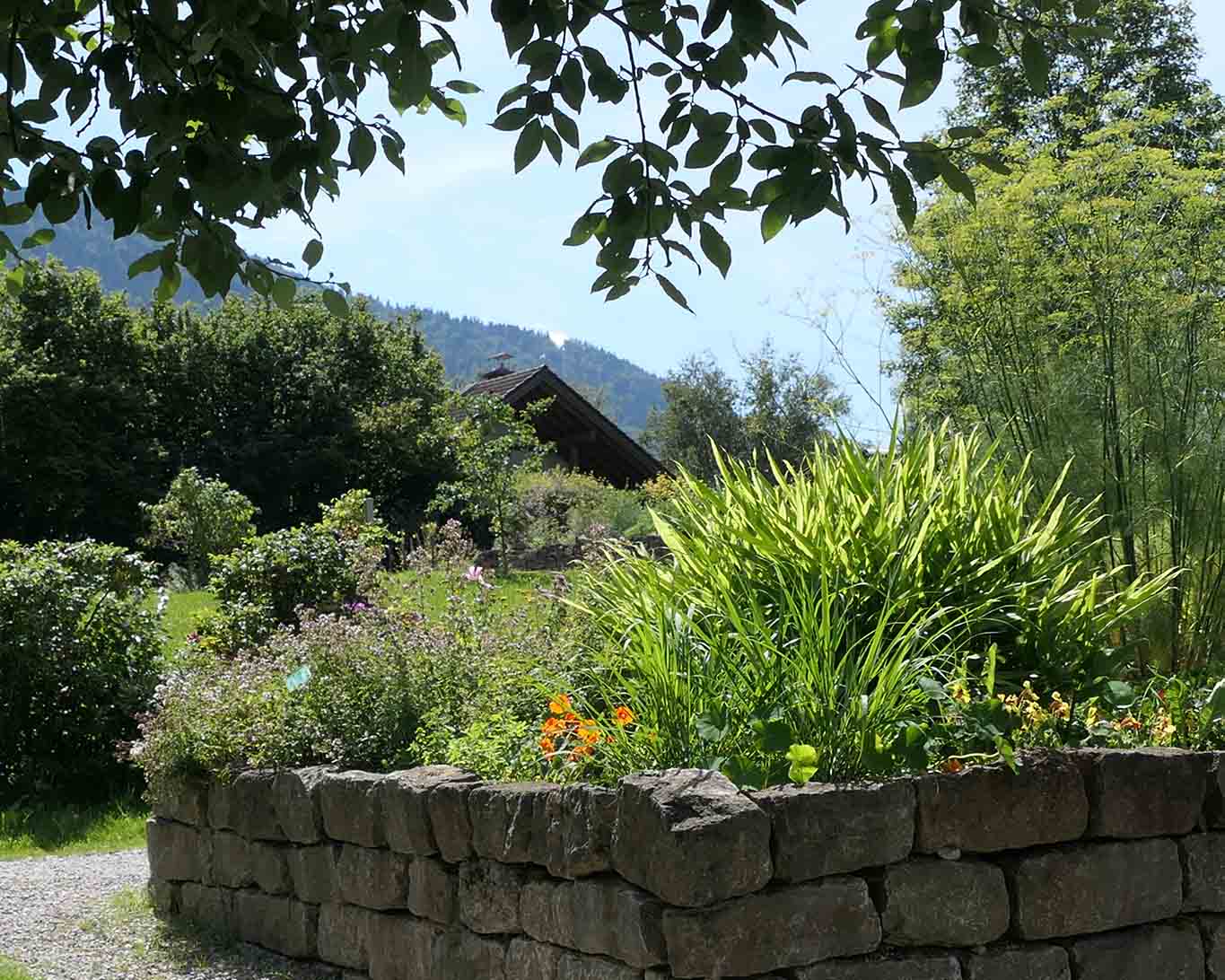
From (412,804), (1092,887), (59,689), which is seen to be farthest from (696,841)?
(59,689)

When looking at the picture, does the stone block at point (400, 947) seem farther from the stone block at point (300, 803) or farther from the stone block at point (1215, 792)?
the stone block at point (1215, 792)

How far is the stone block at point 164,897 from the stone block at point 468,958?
218 cm

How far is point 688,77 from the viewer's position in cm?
340

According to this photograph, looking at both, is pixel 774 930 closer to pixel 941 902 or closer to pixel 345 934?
pixel 941 902

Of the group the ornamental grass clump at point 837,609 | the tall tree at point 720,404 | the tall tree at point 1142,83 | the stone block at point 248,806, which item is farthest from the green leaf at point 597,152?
the tall tree at point 720,404

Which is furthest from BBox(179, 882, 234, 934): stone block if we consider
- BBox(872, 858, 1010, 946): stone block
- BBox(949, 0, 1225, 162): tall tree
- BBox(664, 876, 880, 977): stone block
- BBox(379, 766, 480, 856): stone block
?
BBox(949, 0, 1225, 162): tall tree

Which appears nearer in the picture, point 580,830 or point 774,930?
point 774,930

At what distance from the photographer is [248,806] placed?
5.66 meters

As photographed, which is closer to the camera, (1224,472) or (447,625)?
(1224,472)

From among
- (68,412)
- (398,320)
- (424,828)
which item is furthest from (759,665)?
(398,320)

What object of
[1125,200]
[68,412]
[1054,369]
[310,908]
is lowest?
[310,908]

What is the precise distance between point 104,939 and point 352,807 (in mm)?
1751

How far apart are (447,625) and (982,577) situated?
254 cm

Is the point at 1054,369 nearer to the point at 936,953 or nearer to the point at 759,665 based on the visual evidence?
the point at 759,665
